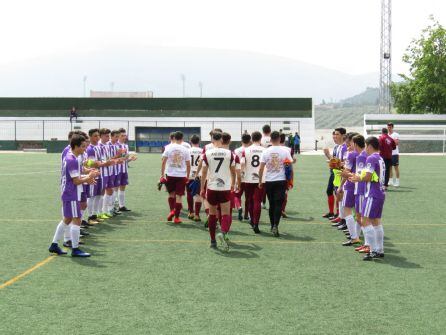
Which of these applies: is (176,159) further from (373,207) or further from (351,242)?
(373,207)

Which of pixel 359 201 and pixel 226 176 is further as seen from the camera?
pixel 226 176

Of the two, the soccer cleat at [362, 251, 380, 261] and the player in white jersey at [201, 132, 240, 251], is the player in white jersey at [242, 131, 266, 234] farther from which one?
the soccer cleat at [362, 251, 380, 261]

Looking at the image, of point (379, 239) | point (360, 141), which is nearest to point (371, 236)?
point (379, 239)

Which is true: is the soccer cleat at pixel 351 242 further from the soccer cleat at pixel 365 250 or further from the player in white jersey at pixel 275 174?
the player in white jersey at pixel 275 174

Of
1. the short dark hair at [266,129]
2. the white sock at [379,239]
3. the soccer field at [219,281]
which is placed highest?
the short dark hair at [266,129]

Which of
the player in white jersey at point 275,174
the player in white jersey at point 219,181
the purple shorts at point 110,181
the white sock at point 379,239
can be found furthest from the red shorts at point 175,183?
the white sock at point 379,239

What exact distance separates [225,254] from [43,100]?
56.3 m

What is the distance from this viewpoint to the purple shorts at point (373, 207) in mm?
9164

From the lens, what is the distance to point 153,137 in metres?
52.1

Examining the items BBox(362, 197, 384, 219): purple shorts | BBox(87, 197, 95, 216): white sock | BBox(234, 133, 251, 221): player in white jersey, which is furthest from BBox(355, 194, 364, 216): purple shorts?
BBox(87, 197, 95, 216): white sock

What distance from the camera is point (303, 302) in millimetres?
6934

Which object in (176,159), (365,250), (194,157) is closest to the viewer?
(365,250)

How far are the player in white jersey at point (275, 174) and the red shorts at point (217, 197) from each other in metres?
1.30

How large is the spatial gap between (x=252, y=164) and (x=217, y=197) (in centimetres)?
213
